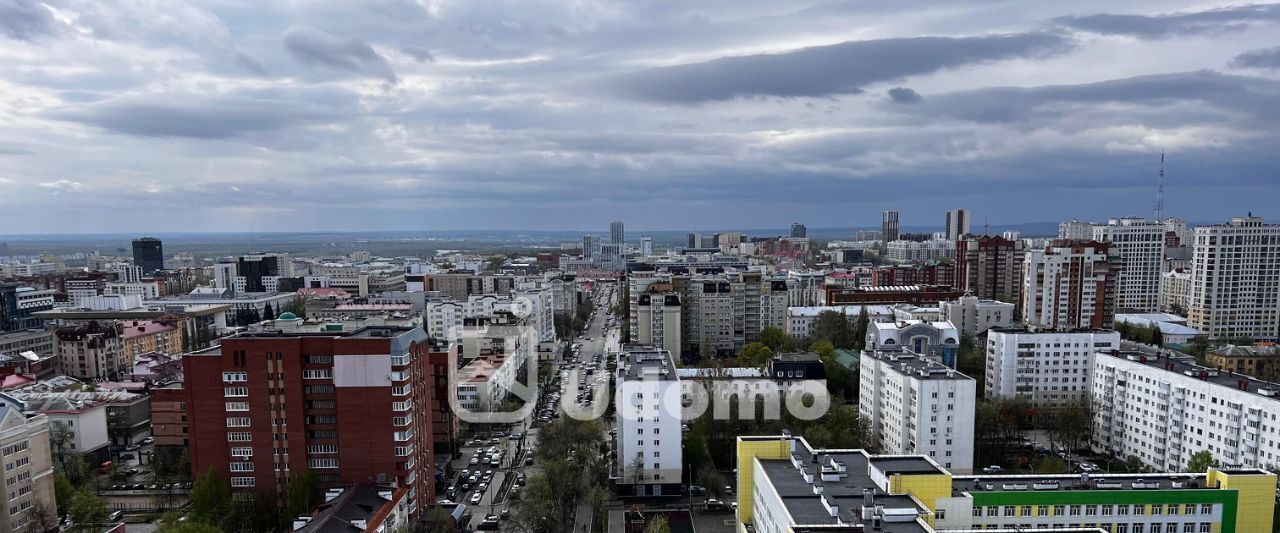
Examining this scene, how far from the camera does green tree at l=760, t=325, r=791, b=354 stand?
46.9 m

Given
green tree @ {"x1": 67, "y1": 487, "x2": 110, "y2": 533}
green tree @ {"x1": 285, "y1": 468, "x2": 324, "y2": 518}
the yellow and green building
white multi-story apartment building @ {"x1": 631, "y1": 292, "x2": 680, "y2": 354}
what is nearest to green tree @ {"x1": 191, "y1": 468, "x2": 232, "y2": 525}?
green tree @ {"x1": 285, "y1": 468, "x2": 324, "y2": 518}

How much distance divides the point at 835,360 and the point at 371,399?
27.4 m

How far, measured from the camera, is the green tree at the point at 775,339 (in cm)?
4688

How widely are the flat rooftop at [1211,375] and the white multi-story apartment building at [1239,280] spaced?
28.6 meters

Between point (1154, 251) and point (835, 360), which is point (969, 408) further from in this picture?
point (1154, 251)

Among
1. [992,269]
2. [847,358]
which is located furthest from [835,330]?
[992,269]

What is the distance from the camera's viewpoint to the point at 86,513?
71.1 feet

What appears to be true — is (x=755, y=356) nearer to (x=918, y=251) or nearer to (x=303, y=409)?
(x=303, y=409)

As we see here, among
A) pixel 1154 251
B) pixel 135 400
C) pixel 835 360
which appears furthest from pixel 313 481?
pixel 1154 251

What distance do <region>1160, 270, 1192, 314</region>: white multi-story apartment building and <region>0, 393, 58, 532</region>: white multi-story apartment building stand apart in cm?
7764

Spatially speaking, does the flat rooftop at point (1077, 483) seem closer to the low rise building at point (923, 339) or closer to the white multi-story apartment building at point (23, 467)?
the low rise building at point (923, 339)

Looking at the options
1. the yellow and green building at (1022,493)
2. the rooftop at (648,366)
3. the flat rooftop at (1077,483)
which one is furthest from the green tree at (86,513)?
the flat rooftop at (1077,483)

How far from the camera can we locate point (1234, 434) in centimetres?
2431

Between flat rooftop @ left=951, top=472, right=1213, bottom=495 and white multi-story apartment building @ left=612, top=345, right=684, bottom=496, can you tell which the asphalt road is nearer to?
white multi-story apartment building @ left=612, top=345, right=684, bottom=496
